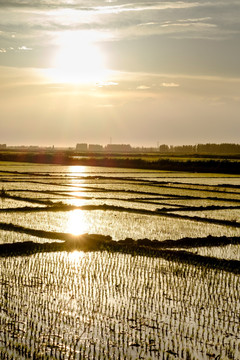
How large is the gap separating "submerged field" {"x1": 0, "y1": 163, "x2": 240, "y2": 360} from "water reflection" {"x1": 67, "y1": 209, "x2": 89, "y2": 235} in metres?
0.02

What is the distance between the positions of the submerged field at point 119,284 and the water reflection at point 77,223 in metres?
0.02

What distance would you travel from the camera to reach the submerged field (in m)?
3.96

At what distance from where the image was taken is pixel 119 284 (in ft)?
18.9

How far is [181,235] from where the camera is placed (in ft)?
30.8

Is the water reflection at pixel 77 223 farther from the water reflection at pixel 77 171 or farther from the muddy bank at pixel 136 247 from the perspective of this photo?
the water reflection at pixel 77 171

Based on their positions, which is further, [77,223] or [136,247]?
[77,223]

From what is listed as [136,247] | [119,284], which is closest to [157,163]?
[136,247]

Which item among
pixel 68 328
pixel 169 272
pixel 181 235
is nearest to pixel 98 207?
pixel 181 235

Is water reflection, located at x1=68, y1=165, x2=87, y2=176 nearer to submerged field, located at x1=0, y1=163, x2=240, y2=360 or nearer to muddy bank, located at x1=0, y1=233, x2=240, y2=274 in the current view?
submerged field, located at x1=0, y1=163, x2=240, y2=360

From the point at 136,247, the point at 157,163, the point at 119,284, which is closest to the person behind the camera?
the point at 119,284

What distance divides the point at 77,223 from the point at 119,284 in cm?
490

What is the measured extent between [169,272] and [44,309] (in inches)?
86.1

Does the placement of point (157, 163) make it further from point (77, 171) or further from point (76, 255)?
point (76, 255)

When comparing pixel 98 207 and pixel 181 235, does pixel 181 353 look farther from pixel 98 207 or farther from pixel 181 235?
pixel 98 207
